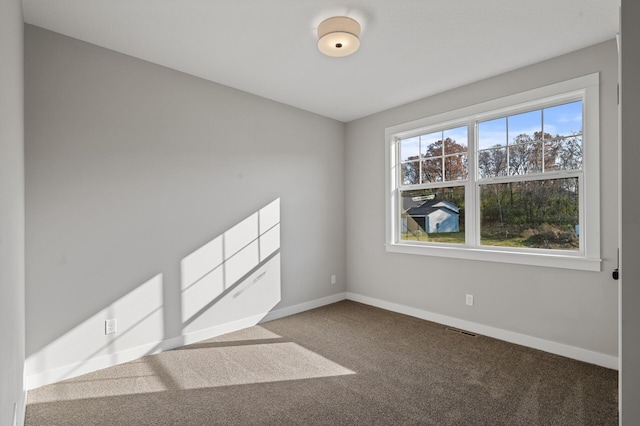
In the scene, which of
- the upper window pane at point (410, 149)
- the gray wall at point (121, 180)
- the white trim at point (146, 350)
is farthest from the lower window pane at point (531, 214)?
the white trim at point (146, 350)

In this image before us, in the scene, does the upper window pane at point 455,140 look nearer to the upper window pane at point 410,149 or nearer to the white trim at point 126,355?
the upper window pane at point 410,149

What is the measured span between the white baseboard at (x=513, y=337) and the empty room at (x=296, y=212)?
0.07 feet

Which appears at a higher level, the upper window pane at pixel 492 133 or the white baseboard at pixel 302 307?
the upper window pane at pixel 492 133

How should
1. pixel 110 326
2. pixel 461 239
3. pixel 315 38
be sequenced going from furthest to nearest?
pixel 461 239 → pixel 110 326 → pixel 315 38

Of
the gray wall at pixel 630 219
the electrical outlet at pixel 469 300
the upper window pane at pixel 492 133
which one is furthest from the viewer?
the electrical outlet at pixel 469 300

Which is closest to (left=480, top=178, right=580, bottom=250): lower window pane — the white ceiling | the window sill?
the window sill

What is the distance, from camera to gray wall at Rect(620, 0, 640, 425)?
4.10ft

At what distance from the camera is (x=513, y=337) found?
3312 millimetres

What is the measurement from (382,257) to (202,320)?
2.37m

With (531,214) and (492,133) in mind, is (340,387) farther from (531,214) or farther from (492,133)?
(492,133)

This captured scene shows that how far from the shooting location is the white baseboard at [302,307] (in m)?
4.10

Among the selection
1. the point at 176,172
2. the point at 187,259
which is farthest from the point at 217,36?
the point at 187,259

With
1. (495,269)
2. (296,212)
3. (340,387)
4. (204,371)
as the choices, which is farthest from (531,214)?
(204,371)

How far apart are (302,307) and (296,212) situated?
1245mm
